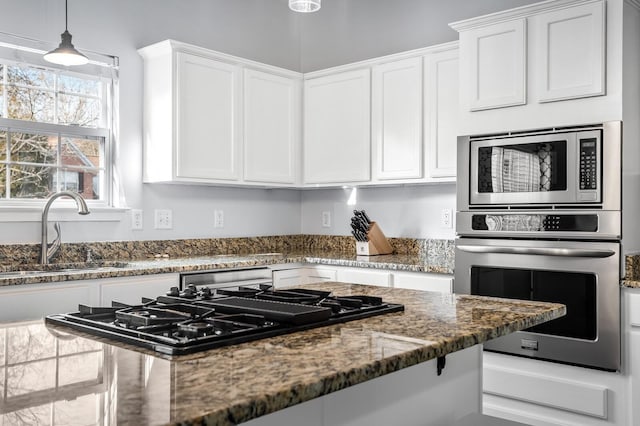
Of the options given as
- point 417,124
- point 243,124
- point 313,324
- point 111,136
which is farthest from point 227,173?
point 313,324

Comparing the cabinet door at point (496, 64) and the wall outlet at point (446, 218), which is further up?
the cabinet door at point (496, 64)

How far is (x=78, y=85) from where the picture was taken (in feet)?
12.4

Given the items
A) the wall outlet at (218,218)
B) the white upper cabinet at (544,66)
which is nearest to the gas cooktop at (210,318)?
the white upper cabinet at (544,66)

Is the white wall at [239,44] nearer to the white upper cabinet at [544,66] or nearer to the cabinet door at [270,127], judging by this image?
the cabinet door at [270,127]

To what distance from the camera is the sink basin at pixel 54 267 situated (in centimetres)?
316

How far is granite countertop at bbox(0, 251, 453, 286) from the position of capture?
9.32ft

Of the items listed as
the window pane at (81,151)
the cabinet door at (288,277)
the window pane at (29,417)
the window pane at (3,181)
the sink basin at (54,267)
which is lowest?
the cabinet door at (288,277)

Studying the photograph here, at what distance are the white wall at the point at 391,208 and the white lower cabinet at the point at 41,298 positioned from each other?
224 cm

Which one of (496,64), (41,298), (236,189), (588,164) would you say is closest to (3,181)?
(41,298)

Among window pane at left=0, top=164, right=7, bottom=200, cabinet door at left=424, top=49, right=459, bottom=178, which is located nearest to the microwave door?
cabinet door at left=424, top=49, right=459, bottom=178

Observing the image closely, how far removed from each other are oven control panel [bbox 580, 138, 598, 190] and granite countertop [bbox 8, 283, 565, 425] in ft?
5.32

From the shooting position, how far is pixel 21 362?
1144 mm

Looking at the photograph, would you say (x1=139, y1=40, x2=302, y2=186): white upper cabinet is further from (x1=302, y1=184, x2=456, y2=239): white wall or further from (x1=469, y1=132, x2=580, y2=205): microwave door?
(x1=469, y1=132, x2=580, y2=205): microwave door

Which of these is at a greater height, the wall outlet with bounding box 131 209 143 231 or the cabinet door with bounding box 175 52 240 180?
the cabinet door with bounding box 175 52 240 180
